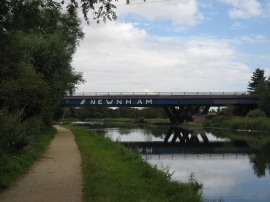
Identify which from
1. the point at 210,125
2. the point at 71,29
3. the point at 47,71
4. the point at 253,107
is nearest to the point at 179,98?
the point at 210,125

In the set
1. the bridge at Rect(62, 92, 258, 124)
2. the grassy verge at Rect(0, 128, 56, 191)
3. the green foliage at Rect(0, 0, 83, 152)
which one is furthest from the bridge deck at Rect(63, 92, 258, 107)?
the grassy verge at Rect(0, 128, 56, 191)

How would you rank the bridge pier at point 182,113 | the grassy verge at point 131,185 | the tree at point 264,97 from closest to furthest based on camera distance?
the grassy verge at point 131,185 → the tree at point 264,97 → the bridge pier at point 182,113

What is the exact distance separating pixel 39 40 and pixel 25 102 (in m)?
9.64

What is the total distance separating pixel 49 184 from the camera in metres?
12.8

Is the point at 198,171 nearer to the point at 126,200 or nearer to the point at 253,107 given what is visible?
the point at 126,200

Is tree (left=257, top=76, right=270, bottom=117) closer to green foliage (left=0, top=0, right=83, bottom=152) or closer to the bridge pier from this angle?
the bridge pier

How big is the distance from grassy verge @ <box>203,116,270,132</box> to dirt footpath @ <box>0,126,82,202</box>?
4510 centimetres

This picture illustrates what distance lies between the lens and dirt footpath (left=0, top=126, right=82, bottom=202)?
1076 centimetres

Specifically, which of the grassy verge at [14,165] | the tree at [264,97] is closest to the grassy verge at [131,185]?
the grassy verge at [14,165]

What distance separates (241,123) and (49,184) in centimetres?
5644

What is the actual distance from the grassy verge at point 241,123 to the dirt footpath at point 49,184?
4510cm

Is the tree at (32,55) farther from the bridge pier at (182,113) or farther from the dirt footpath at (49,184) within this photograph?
the bridge pier at (182,113)

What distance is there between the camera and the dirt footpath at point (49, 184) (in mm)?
10765

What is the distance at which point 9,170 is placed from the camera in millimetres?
14109
